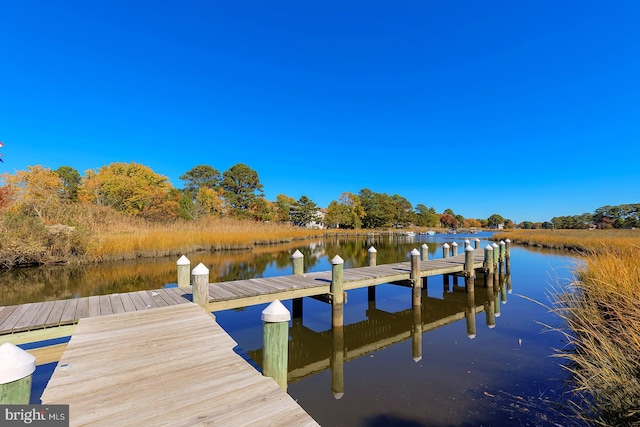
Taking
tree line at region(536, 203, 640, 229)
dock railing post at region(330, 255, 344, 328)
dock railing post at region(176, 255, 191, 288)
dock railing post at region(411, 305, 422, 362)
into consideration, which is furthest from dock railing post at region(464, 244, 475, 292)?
tree line at region(536, 203, 640, 229)

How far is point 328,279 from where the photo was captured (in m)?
8.09

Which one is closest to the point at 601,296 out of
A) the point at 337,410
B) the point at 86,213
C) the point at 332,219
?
the point at 337,410

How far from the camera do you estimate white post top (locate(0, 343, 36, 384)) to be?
1.78 meters

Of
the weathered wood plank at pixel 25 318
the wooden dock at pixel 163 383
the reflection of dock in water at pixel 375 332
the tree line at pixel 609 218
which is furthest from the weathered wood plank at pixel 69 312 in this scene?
the tree line at pixel 609 218

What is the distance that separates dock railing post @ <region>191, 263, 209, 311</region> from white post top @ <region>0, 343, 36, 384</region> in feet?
11.3

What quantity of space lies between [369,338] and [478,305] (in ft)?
15.5

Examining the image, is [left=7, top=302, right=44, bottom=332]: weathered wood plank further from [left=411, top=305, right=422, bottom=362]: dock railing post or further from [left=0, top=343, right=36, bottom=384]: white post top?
[left=411, top=305, right=422, bottom=362]: dock railing post

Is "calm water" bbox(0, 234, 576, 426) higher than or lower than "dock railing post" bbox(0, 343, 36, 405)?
lower

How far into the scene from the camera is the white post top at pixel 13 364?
5.85 ft

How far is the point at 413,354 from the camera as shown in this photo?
6062mm

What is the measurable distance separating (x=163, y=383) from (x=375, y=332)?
540 cm

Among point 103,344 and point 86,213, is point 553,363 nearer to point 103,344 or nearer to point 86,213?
point 103,344

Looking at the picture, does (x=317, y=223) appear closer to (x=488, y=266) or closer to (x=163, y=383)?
(x=488, y=266)

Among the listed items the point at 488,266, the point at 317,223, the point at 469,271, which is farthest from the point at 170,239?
the point at 317,223
